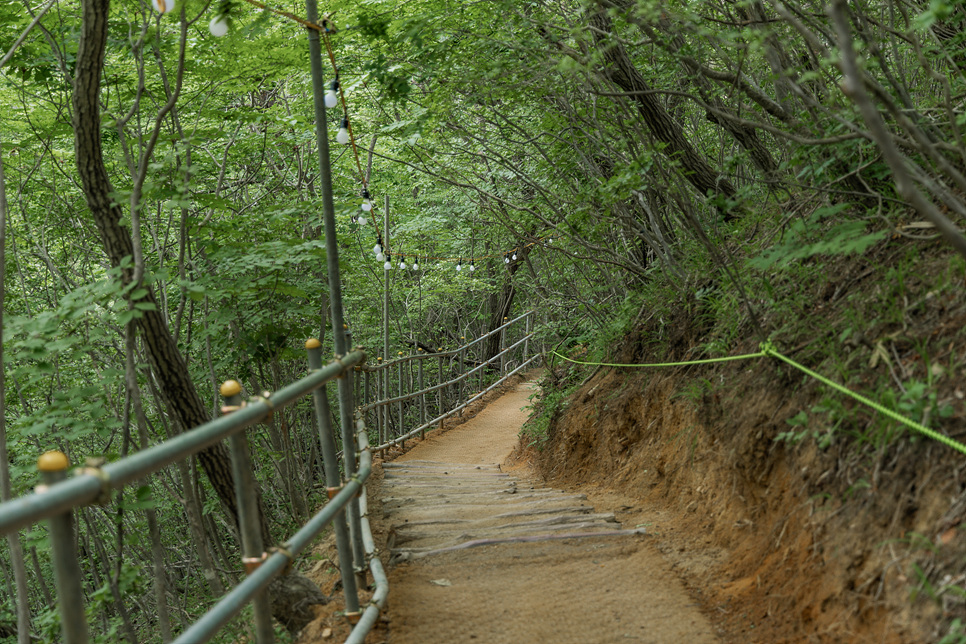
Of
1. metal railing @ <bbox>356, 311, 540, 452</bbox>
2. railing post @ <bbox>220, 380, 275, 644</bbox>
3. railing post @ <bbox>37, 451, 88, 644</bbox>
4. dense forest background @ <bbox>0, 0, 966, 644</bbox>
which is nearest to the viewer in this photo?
railing post @ <bbox>37, 451, 88, 644</bbox>

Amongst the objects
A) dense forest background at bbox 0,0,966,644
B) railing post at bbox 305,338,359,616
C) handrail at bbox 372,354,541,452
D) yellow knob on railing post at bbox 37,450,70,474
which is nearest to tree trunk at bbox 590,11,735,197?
dense forest background at bbox 0,0,966,644

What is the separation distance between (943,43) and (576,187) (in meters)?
2.93

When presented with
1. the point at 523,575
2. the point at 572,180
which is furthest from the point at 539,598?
the point at 572,180

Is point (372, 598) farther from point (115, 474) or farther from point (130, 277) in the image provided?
point (130, 277)

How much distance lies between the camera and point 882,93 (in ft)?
6.88

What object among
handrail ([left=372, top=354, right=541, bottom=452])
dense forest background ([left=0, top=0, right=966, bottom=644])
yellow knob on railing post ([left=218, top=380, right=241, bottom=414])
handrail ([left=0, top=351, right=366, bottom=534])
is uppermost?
dense forest background ([left=0, top=0, right=966, bottom=644])

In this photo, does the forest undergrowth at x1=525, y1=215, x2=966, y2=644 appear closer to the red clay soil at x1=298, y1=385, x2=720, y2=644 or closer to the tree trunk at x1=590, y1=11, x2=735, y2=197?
the red clay soil at x1=298, y1=385, x2=720, y2=644

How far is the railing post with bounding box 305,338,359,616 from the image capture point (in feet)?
8.32

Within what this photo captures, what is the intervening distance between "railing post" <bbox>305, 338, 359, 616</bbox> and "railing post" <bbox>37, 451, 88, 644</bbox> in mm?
1303

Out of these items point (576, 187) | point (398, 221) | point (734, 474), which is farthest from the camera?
point (398, 221)

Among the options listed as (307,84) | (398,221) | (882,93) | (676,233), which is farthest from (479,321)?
(882,93)

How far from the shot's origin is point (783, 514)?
108 inches

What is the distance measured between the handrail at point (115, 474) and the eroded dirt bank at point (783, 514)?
1778 millimetres

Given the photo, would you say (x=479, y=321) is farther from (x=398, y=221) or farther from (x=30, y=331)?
(x=30, y=331)
